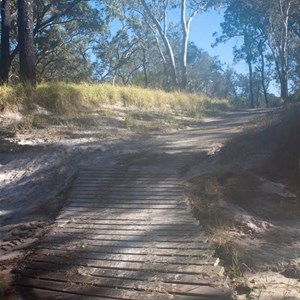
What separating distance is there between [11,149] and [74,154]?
51.6 inches

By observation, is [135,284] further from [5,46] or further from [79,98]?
[5,46]

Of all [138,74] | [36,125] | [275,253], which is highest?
[138,74]

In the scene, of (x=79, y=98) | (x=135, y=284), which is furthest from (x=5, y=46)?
(x=135, y=284)

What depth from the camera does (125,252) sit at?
486cm

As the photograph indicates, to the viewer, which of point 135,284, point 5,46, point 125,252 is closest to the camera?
point 135,284

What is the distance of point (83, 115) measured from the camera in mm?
11492

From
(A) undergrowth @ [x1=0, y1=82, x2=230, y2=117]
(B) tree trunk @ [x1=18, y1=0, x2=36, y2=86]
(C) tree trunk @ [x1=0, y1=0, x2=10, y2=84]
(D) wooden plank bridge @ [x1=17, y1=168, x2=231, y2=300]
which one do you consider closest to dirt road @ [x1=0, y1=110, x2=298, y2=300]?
(D) wooden plank bridge @ [x1=17, y1=168, x2=231, y2=300]

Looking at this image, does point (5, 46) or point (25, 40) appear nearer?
point (25, 40)

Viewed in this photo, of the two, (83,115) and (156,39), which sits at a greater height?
(156,39)

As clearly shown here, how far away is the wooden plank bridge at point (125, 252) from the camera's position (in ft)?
13.7

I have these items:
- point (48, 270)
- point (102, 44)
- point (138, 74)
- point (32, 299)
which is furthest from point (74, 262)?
point (138, 74)

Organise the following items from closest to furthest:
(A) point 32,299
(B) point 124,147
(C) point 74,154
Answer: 1. (A) point 32,299
2. (C) point 74,154
3. (B) point 124,147

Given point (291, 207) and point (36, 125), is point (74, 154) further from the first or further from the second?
point (291, 207)

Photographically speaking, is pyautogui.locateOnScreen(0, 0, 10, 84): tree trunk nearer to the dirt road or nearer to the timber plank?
the dirt road
